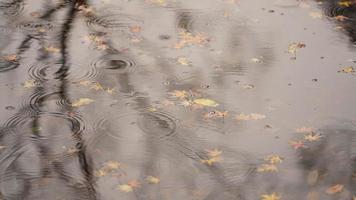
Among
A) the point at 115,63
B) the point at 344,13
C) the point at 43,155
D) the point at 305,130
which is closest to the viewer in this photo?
the point at 43,155

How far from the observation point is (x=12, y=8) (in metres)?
8.53

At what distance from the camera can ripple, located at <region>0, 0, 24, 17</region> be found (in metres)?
8.38

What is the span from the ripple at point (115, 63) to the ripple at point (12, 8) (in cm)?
194

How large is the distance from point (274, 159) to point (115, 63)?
8.57ft

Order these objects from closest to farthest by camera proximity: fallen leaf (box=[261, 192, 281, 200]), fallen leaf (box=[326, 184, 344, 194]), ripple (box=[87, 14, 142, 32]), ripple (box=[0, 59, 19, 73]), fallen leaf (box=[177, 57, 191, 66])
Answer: fallen leaf (box=[261, 192, 281, 200]) < fallen leaf (box=[326, 184, 344, 194]) < ripple (box=[0, 59, 19, 73]) < fallen leaf (box=[177, 57, 191, 66]) < ripple (box=[87, 14, 142, 32])

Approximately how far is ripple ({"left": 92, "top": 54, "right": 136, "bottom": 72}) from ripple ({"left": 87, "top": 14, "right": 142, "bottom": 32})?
2.74 feet

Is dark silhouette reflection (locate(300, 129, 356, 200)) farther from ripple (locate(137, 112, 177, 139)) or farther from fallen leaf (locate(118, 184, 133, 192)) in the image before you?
fallen leaf (locate(118, 184, 133, 192))

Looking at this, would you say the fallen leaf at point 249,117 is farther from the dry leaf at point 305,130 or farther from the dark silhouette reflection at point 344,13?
the dark silhouette reflection at point 344,13

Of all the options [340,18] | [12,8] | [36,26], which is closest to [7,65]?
[36,26]

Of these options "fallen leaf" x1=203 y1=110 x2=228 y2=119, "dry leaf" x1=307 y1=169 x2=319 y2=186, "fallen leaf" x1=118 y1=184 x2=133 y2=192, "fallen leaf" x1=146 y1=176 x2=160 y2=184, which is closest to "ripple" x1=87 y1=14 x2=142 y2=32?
"fallen leaf" x1=203 y1=110 x2=228 y2=119

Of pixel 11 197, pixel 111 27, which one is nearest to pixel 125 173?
pixel 11 197

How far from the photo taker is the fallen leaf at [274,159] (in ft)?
18.2

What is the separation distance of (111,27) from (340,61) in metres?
3.22

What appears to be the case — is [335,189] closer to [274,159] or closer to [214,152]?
[274,159]
